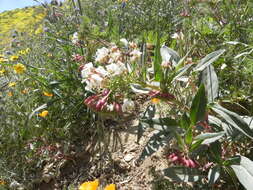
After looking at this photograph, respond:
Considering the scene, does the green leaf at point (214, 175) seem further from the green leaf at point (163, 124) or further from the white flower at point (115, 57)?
the white flower at point (115, 57)

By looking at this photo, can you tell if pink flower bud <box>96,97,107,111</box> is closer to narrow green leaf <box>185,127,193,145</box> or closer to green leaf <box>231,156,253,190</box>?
narrow green leaf <box>185,127,193,145</box>

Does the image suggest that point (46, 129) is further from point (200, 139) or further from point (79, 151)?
point (200, 139)

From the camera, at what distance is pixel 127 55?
5.46 feet

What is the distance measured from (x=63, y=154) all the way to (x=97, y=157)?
30 centimetres

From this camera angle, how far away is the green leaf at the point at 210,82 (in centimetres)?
132

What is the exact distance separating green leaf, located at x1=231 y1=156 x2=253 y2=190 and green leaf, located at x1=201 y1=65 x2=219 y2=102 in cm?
32

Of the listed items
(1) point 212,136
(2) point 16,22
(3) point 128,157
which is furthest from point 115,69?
(2) point 16,22

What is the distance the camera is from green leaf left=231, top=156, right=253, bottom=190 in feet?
3.46

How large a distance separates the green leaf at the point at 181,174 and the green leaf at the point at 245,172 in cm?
17

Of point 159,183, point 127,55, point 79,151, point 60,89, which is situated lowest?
point 79,151

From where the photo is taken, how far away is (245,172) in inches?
43.9

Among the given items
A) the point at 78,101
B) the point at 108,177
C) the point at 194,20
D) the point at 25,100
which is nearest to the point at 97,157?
the point at 108,177

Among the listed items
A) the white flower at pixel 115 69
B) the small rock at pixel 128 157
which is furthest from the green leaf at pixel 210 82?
the small rock at pixel 128 157

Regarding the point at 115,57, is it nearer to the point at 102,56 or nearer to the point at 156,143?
the point at 102,56
